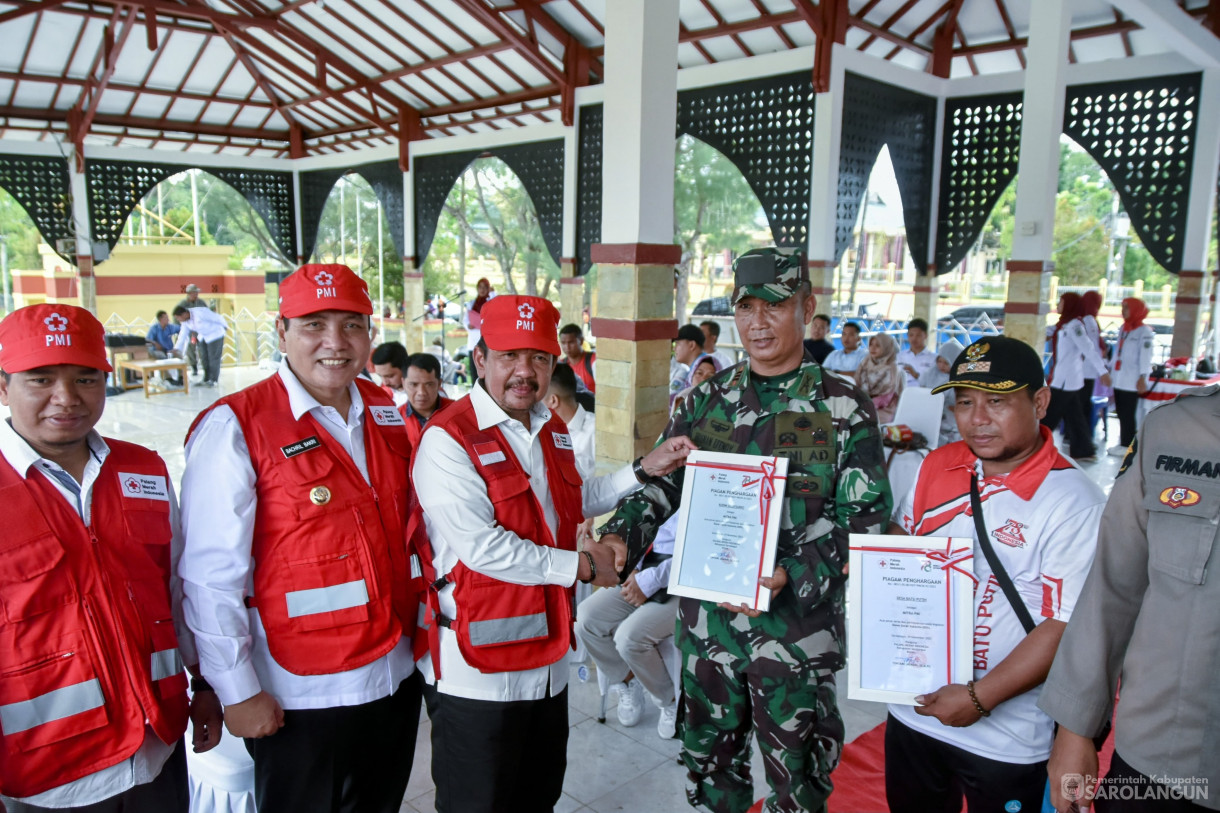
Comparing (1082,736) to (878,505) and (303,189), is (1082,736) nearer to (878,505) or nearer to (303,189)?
(878,505)

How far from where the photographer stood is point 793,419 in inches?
72.5

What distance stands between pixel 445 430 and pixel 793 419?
2.69ft

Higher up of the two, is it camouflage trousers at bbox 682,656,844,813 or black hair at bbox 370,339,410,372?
black hair at bbox 370,339,410,372

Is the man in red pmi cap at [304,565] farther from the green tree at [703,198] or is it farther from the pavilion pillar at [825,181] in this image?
the green tree at [703,198]

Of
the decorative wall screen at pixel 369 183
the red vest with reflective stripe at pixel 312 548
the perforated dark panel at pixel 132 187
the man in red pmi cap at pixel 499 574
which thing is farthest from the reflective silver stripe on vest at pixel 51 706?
the perforated dark panel at pixel 132 187

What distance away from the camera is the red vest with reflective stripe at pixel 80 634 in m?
1.36

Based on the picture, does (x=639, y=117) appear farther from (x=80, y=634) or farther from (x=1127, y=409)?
(x=1127, y=409)

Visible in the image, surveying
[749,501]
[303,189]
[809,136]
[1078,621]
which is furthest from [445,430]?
[303,189]

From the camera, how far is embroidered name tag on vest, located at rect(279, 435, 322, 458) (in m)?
1.64

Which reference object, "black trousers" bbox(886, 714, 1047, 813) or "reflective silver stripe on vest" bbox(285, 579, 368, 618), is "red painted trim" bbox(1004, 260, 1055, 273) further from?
"reflective silver stripe on vest" bbox(285, 579, 368, 618)

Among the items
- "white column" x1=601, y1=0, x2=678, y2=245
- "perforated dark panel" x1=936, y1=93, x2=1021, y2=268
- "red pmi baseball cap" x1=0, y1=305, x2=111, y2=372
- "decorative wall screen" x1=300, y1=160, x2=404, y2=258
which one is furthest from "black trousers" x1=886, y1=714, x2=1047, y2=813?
"decorative wall screen" x1=300, y1=160, x2=404, y2=258

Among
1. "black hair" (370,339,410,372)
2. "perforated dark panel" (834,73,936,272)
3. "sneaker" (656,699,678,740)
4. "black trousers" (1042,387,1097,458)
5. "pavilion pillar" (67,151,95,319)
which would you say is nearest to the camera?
"sneaker" (656,699,678,740)

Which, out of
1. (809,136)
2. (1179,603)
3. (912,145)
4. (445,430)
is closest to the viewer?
(1179,603)

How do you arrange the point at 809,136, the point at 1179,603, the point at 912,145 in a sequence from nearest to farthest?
the point at 1179,603
the point at 809,136
the point at 912,145
